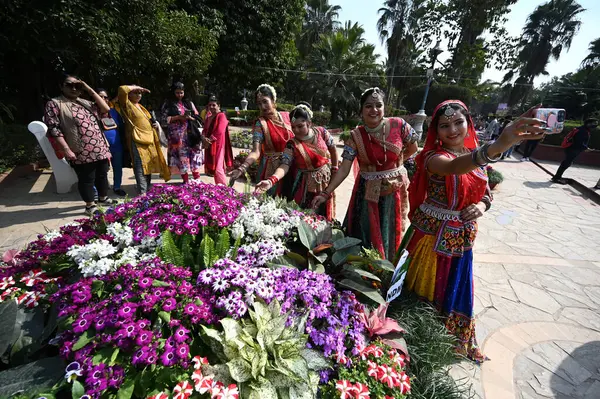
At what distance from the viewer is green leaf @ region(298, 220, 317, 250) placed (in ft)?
5.35

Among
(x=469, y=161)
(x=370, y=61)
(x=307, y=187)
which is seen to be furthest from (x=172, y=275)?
(x=370, y=61)

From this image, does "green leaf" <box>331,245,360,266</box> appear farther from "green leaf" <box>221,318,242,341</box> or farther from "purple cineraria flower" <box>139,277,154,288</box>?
"purple cineraria flower" <box>139,277,154,288</box>

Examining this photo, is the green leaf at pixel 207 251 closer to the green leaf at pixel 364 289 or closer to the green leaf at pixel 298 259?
the green leaf at pixel 298 259

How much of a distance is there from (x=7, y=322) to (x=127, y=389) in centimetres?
65

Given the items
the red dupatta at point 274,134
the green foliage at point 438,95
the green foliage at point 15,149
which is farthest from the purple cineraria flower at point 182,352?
the green foliage at point 438,95

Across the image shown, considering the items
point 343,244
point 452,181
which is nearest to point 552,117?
point 452,181

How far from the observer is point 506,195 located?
7312 millimetres

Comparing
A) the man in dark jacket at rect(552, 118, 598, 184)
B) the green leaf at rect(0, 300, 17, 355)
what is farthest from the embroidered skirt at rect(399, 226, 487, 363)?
the man in dark jacket at rect(552, 118, 598, 184)

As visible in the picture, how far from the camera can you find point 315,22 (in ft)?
101

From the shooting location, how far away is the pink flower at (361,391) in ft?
3.62

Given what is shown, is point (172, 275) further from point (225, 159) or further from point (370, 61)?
point (370, 61)

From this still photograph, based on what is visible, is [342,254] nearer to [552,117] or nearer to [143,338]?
[143,338]

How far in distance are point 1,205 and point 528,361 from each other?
7.02 m

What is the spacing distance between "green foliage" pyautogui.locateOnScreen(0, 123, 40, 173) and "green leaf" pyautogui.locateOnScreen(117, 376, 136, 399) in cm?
710
